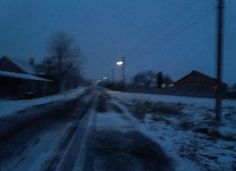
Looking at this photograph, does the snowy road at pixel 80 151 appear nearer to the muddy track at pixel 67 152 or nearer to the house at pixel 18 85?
the muddy track at pixel 67 152

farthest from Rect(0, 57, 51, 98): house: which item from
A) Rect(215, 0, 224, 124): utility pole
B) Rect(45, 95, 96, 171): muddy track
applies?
Rect(45, 95, 96, 171): muddy track

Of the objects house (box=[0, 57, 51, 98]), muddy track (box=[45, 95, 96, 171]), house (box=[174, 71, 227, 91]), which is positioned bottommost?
muddy track (box=[45, 95, 96, 171])

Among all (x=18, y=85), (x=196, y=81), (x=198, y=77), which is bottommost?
(x=18, y=85)

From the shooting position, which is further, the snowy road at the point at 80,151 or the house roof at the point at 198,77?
the house roof at the point at 198,77

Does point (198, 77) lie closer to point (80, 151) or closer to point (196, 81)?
point (196, 81)

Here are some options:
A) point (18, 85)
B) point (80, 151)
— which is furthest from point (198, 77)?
point (80, 151)

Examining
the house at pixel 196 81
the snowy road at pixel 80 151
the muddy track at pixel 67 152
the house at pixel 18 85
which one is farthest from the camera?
the house at pixel 196 81

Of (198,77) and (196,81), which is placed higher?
(198,77)

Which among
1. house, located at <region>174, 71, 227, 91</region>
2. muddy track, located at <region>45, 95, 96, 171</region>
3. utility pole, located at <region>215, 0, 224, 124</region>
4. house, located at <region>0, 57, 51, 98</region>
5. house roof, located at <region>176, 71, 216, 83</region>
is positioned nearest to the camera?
muddy track, located at <region>45, 95, 96, 171</region>

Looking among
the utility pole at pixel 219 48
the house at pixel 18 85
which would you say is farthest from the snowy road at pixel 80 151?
the house at pixel 18 85

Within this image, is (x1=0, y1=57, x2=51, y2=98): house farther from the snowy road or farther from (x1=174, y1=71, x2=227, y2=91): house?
(x1=174, y1=71, x2=227, y2=91): house

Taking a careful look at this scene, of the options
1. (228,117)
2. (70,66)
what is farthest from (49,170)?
(70,66)

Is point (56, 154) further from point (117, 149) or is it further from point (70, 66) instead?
point (70, 66)

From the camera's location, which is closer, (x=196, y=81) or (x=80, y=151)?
(x=80, y=151)
